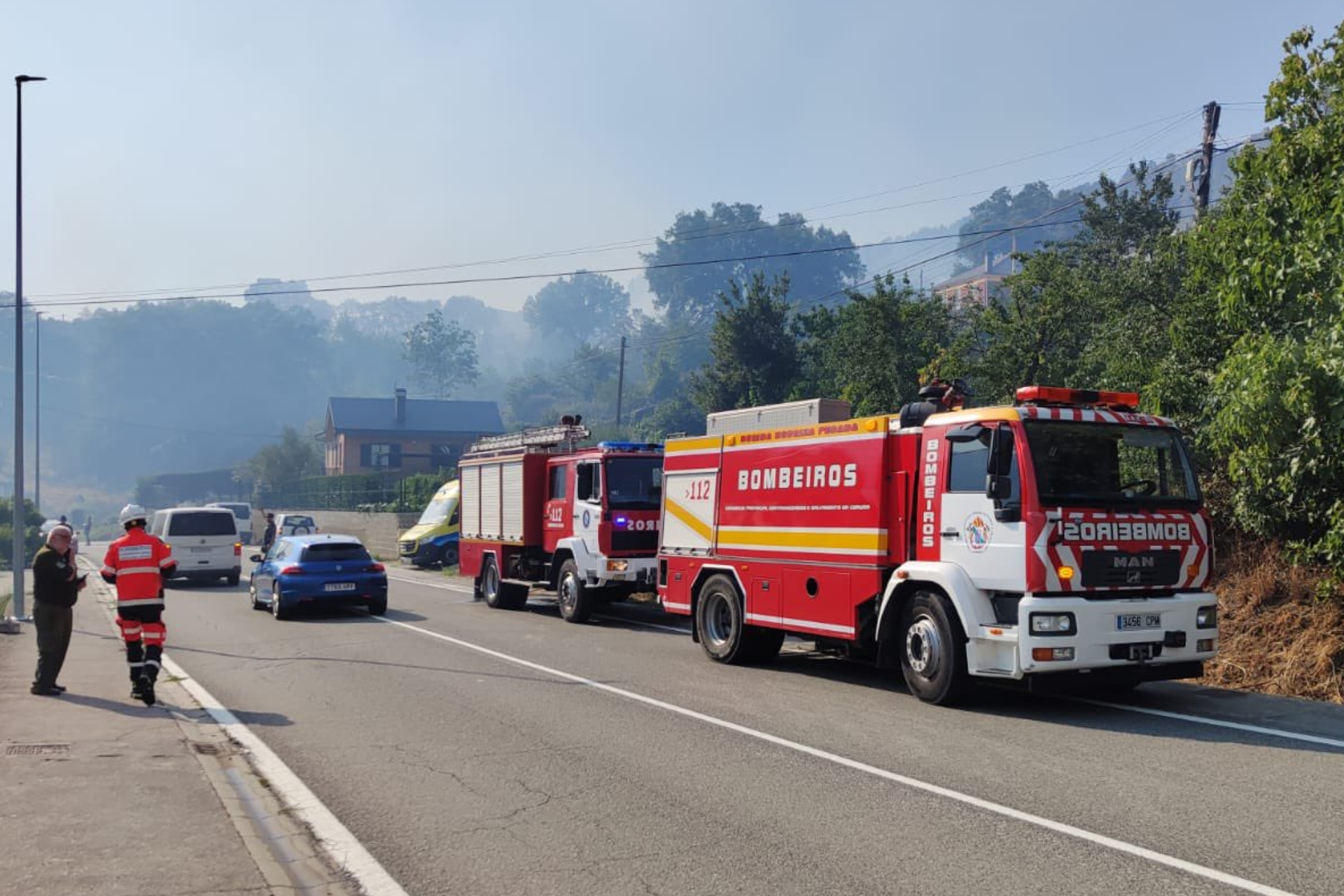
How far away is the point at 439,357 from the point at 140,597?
150m

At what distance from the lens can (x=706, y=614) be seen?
13.7 m

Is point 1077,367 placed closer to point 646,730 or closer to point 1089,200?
point 646,730

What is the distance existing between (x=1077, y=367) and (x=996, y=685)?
13.6m

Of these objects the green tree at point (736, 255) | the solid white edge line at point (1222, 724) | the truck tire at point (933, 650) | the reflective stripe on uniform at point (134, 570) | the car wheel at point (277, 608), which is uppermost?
the green tree at point (736, 255)

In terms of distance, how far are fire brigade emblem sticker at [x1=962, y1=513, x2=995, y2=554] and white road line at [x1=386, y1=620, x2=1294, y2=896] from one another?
2474 mm

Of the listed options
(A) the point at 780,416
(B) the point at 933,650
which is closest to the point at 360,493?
(A) the point at 780,416

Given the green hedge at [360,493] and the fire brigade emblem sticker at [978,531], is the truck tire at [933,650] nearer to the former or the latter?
the fire brigade emblem sticker at [978,531]

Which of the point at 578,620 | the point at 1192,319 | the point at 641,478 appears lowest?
the point at 578,620

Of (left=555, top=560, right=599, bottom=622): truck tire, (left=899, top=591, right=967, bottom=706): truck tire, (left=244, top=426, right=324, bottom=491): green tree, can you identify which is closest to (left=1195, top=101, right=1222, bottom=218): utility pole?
(left=555, top=560, right=599, bottom=622): truck tire

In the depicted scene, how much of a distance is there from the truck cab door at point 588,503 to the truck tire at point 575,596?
52 centimetres

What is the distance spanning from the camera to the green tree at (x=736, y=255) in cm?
15125

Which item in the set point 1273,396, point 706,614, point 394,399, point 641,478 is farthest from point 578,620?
point 394,399

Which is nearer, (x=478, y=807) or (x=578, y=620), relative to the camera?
(x=478, y=807)

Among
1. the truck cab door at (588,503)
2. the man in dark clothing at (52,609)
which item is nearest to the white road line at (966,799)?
the man in dark clothing at (52,609)
